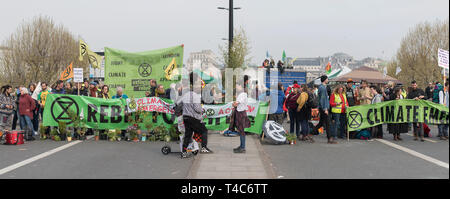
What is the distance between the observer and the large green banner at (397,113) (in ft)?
36.8

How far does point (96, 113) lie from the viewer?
37.7ft

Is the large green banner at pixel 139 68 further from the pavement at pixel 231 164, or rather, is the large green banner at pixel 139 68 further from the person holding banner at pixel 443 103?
the person holding banner at pixel 443 103

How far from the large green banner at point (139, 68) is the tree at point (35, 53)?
88.4 ft

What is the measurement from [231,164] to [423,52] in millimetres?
42352

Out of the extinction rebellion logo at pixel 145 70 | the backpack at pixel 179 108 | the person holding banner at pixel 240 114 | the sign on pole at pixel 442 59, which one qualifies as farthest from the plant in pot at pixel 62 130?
the sign on pole at pixel 442 59

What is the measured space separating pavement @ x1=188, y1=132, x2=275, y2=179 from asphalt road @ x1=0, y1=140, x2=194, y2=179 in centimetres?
28

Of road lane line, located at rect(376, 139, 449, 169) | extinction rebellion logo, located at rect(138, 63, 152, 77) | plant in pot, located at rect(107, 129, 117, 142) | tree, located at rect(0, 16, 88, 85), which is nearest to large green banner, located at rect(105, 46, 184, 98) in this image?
extinction rebellion logo, located at rect(138, 63, 152, 77)

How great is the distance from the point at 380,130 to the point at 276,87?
3.27m

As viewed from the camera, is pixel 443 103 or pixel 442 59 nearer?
pixel 443 103

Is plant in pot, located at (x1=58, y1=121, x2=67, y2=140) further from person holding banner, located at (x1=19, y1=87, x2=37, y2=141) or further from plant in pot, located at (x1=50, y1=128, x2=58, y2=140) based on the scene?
person holding banner, located at (x1=19, y1=87, x2=37, y2=141)


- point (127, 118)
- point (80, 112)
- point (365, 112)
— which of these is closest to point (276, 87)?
point (365, 112)

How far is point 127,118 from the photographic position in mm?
11430

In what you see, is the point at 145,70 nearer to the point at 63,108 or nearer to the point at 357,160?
the point at 63,108

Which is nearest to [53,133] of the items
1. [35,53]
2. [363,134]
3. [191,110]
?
[191,110]
